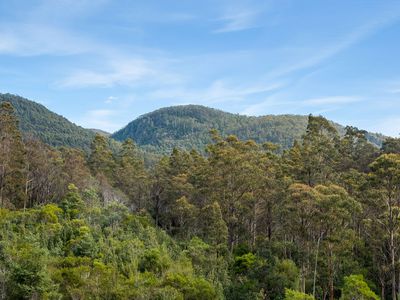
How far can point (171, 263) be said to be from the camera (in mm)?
27469

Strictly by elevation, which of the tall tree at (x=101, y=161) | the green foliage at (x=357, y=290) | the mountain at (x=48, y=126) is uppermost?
the mountain at (x=48, y=126)

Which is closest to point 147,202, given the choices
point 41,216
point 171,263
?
point 41,216

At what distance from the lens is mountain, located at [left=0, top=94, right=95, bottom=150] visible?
13212cm

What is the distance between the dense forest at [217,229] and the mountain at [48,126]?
88.7m

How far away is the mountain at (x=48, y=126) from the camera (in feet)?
433

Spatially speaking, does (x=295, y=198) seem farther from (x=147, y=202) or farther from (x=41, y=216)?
(x=147, y=202)

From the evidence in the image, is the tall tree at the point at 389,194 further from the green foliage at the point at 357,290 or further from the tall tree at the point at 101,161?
the tall tree at the point at 101,161

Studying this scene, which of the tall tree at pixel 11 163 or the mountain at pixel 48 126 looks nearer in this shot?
the tall tree at pixel 11 163

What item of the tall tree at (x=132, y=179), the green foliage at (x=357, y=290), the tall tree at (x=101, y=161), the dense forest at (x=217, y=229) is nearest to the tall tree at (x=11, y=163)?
the dense forest at (x=217, y=229)

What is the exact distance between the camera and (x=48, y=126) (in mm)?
154000

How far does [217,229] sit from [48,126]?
A: 135 meters

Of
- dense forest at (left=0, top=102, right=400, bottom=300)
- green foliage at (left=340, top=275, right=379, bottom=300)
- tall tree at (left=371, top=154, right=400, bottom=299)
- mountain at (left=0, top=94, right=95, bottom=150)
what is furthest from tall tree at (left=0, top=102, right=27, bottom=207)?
mountain at (left=0, top=94, right=95, bottom=150)

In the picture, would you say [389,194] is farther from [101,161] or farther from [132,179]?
[101,161]

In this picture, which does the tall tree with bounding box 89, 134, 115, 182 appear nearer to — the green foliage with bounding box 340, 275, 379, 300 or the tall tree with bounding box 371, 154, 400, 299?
the tall tree with bounding box 371, 154, 400, 299
